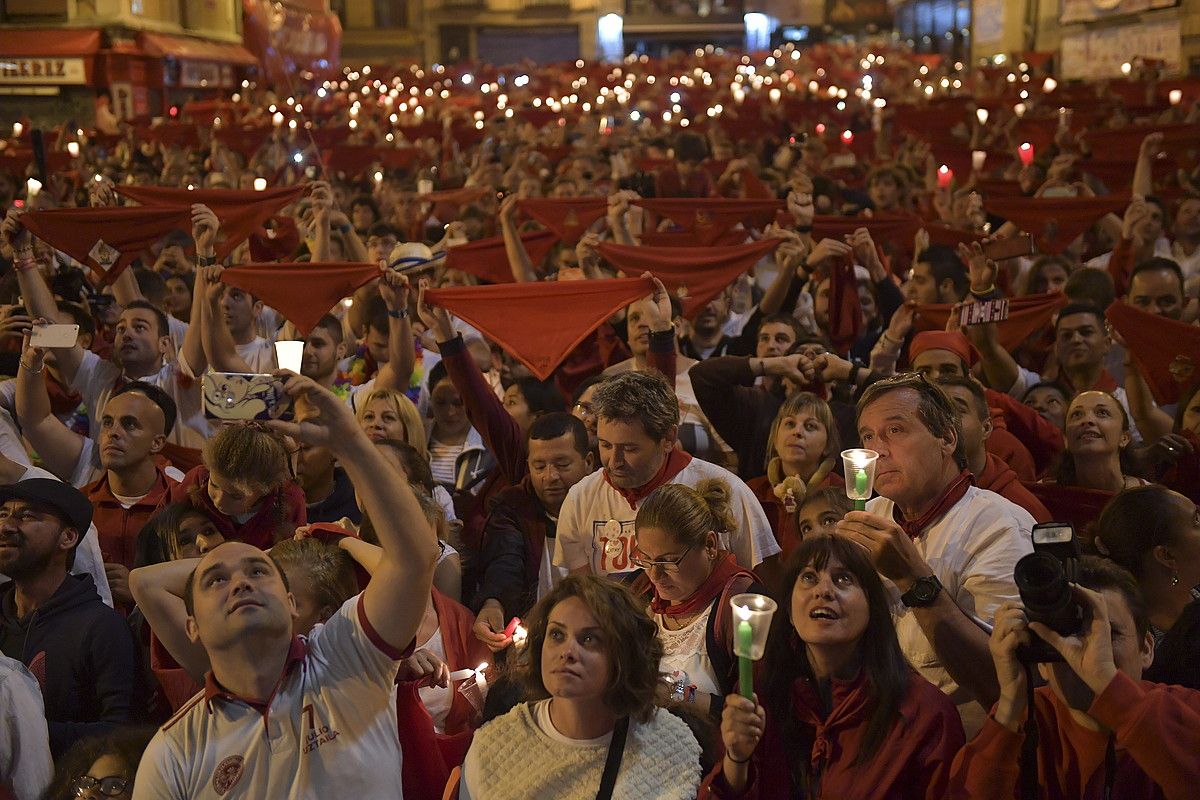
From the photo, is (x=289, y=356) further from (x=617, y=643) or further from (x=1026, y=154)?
(x=1026, y=154)

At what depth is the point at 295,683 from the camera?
9.67ft

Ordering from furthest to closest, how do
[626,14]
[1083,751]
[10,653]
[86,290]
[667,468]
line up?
[626,14], [86,290], [667,468], [10,653], [1083,751]

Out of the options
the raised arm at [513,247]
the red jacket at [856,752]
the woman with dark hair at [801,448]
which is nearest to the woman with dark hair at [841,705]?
the red jacket at [856,752]

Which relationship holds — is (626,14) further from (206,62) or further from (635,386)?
(635,386)

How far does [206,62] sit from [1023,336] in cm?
2595

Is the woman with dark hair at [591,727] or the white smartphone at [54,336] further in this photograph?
the white smartphone at [54,336]

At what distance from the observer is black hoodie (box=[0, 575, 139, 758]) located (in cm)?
388

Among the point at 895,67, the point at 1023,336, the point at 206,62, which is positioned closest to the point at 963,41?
the point at 895,67

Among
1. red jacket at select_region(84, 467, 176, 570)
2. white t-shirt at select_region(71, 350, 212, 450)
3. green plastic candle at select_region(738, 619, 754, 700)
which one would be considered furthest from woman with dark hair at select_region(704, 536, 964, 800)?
white t-shirt at select_region(71, 350, 212, 450)

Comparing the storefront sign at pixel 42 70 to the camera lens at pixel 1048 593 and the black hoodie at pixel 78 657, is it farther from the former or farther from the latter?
the camera lens at pixel 1048 593

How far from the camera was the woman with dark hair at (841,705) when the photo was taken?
2.91 m

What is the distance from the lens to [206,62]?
29.4 metres

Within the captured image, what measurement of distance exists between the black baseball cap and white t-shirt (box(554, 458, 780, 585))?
1488 mm

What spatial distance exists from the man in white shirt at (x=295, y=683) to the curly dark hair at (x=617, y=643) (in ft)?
1.03
